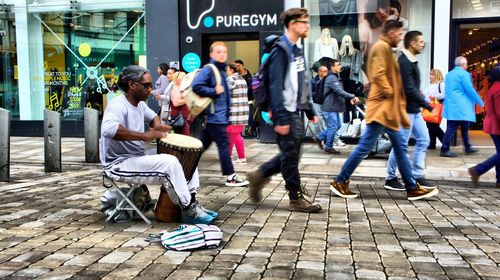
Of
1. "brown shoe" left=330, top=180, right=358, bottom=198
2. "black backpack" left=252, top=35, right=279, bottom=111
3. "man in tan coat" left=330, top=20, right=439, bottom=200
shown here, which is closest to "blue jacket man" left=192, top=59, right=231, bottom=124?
"black backpack" left=252, top=35, right=279, bottom=111

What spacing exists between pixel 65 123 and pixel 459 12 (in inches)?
379

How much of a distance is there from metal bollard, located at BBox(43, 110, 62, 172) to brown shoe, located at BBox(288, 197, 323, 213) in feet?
14.8

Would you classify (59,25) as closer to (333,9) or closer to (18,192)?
(333,9)

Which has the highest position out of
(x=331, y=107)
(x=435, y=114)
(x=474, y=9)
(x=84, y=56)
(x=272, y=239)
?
(x=474, y=9)

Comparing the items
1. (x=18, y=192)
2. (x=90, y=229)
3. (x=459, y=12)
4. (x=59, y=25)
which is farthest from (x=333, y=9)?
(x=90, y=229)

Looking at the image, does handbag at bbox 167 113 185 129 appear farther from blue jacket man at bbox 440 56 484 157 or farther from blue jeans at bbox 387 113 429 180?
blue jacket man at bbox 440 56 484 157

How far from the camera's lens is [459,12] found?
1179 centimetres

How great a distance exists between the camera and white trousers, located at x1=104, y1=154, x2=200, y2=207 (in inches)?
183

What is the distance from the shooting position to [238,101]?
26.9 feet

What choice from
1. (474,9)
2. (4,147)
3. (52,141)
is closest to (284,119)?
(4,147)

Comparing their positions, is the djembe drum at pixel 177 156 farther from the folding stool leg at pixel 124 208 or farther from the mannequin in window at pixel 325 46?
the mannequin in window at pixel 325 46

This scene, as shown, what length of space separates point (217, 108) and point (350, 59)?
6323mm

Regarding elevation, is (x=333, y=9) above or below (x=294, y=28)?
above

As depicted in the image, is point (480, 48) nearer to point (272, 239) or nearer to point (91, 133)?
point (91, 133)
